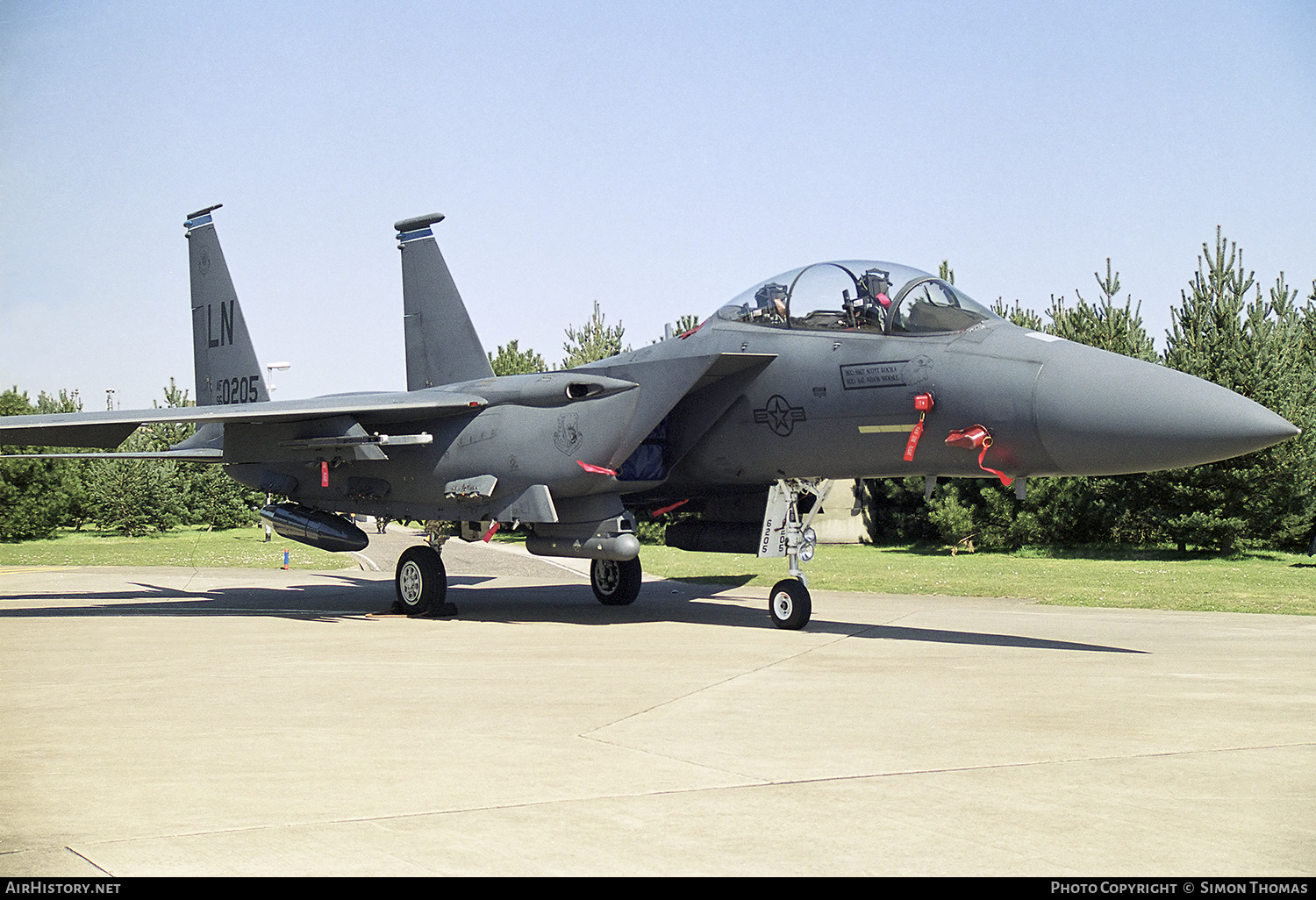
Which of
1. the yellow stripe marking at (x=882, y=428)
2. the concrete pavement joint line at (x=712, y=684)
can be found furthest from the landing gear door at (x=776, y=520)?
the yellow stripe marking at (x=882, y=428)

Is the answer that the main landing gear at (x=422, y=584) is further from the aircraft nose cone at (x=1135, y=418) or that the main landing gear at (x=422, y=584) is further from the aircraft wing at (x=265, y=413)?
the aircraft nose cone at (x=1135, y=418)

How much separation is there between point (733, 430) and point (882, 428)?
1.82 metres

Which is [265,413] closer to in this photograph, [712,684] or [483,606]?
[483,606]

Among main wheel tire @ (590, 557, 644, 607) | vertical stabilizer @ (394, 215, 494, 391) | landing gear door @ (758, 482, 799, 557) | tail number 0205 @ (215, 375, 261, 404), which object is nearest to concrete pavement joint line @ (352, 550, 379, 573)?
tail number 0205 @ (215, 375, 261, 404)

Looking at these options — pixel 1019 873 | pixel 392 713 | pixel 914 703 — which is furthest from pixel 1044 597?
pixel 1019 873

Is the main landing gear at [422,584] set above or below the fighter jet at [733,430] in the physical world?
below

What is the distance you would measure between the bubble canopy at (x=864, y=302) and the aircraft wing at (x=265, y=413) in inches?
146

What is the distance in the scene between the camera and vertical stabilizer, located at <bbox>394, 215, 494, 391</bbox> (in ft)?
53.5

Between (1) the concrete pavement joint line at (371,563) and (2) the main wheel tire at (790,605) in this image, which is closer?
(2) the main wheel tire at (790,605)

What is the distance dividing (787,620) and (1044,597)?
204 inches

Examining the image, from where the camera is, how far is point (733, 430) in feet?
38.6

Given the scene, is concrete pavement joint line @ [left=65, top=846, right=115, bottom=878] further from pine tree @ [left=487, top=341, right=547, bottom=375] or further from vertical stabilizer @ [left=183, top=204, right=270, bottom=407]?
pine tree @ [left=487, top=341, right=547, bottom=375]

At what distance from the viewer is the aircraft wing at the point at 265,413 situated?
41.4 feet

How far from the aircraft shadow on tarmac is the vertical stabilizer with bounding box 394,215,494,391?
328 cm
